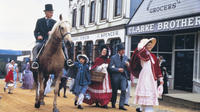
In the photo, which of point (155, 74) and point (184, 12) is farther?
point (184, 12)

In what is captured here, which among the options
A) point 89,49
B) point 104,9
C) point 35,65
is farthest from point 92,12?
point 35,65

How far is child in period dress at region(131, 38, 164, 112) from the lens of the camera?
6723 mm

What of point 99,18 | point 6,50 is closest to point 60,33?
point 99,18

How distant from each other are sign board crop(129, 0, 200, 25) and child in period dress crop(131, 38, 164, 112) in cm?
799

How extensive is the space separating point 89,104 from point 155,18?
29.3 feet

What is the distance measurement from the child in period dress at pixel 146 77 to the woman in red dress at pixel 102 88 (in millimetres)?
2714

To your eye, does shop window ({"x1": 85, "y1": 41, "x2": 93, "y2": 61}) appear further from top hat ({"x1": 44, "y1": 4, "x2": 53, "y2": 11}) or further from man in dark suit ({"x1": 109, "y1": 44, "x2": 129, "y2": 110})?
top hat ({"x1": 44, "y1": 4, "x2": 53, "y2": 11})

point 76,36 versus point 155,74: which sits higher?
point 76,36

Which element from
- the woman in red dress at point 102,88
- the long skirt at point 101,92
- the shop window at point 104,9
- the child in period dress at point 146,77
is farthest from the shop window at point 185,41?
the child in period dress at point 146,77

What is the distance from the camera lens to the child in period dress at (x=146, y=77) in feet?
22.1

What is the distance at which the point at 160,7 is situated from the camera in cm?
1708

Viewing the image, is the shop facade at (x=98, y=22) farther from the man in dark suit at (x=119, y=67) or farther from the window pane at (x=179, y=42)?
the man in dark suit at (x=119, y=67)

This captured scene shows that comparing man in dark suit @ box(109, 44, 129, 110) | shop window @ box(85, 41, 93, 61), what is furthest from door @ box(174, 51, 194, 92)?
shop window @ box(85, 41, 93, 61)

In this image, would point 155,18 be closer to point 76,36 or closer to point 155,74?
point 155,74
